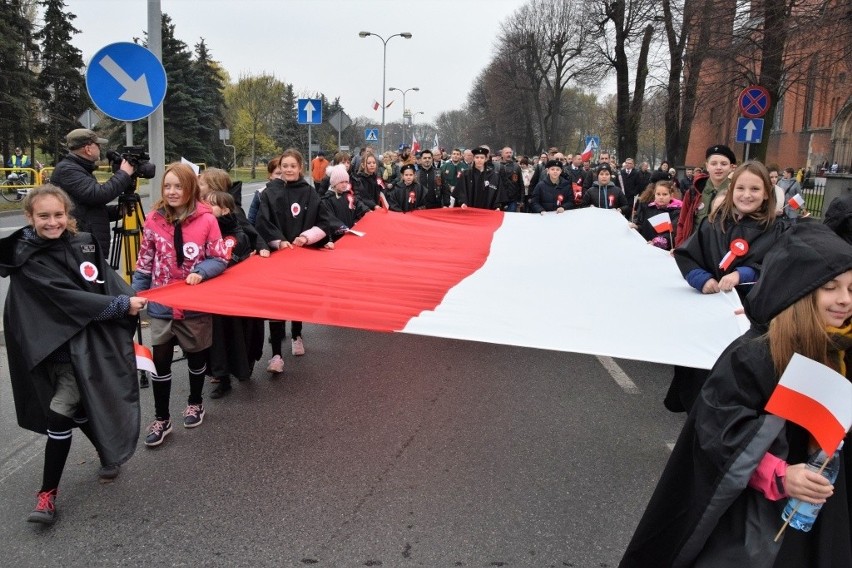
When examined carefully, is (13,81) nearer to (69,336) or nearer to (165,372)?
(165,372)

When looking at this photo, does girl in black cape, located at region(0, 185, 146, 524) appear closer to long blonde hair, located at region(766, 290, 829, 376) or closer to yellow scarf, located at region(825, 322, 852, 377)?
long blonde hair, located at region(766, 290, 829, 376)

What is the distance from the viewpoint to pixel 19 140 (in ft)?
113

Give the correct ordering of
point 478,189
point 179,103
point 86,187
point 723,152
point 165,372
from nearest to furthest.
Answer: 1. point 165,372
2. point 723,152
3. point 86,187
4. point 478,189
5. point 179,103

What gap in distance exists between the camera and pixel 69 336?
330cm

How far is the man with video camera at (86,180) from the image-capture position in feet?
17.9

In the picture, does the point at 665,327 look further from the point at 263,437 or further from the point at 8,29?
the point at 8,29

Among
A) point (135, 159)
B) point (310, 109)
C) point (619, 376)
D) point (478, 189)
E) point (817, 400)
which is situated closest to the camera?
point (817, 400)

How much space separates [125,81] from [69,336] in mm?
4003

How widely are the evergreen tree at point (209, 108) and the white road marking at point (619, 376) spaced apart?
1605 inches

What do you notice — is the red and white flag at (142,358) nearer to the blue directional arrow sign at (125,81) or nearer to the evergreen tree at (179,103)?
the blue directional arrow sign at (125,81)

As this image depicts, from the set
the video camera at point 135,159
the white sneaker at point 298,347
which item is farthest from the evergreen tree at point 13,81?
the white sneaker at point 298,347

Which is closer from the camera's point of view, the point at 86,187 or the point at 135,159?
the point at 86,187

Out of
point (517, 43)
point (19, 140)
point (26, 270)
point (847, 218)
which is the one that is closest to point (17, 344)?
point (26, 270)

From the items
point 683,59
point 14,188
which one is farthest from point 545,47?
point 14,188
